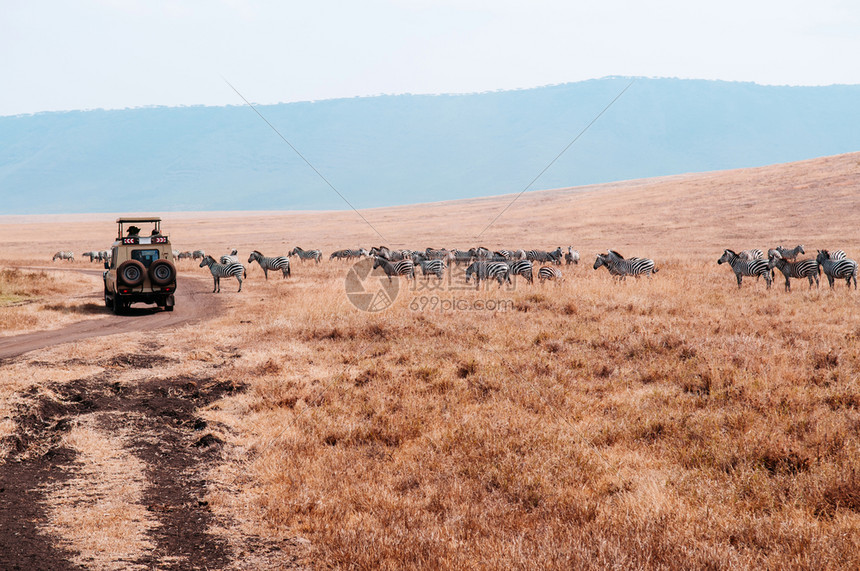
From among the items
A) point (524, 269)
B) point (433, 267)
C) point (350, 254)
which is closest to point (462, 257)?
point (433, 267)

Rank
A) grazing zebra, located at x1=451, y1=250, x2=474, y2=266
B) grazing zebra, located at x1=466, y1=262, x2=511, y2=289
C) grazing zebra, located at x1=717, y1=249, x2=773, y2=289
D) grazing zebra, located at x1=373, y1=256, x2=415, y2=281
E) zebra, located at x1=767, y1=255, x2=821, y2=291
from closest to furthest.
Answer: zebra, located at x1=767, y1=255, x2=821, y2=291 → grazing zebra, located at x1=717, y1=249, x2=773, y2=289 → grazing zebra, located at x1=466, y1=262, x2=511, y2=289 → grazing zebra, located at x1=373, y1=256, x2=415, y2=281 → grazing zebra, located at x1=451, y1=250, x2=474, y2=266

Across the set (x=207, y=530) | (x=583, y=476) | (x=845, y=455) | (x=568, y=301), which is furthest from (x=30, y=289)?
(x=845, y=455)

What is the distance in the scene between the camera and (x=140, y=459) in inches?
325

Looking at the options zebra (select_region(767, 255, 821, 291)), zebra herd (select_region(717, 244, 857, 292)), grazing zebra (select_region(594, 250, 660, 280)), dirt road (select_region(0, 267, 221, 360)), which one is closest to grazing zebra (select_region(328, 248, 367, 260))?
dirt road (select_region(0, 267, 221, 360))

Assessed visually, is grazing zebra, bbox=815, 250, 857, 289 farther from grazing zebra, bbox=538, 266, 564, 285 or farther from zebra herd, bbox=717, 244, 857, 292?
grazing zebra, bbox=538, 266, 564, 285

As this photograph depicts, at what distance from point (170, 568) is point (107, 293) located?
66.3ft

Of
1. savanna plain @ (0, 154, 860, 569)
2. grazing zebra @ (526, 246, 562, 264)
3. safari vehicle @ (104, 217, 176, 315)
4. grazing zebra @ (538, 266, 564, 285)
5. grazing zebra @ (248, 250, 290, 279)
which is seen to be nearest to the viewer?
savanna plain @ (0, 154, 860, 569)

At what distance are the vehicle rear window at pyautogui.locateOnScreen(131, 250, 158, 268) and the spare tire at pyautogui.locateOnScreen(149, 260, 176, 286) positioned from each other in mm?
1065

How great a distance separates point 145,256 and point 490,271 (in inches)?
566

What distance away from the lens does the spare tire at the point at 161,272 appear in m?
20.7

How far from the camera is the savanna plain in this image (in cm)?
602

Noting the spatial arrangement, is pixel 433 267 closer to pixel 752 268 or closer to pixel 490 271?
pixel 490 271

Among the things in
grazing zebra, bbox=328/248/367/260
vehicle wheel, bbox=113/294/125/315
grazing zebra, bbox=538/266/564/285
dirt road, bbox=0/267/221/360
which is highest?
grazing zebra, bbox=328/248/367/260

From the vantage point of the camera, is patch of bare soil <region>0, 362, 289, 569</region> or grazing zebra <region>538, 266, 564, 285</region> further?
grazing zebra <region>538, 266, 564, 285</region>
